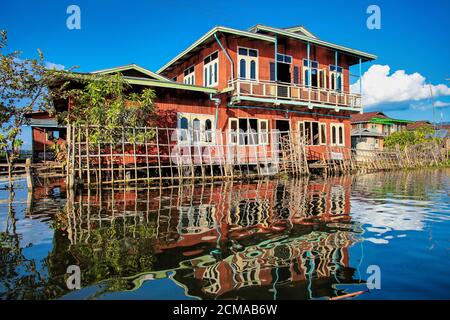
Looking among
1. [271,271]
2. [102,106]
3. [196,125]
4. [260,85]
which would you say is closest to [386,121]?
[260,85]

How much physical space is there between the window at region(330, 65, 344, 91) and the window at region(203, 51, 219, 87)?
873cm

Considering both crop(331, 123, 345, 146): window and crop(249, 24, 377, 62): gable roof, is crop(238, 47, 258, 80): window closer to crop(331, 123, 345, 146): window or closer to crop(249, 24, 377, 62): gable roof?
crop(249, 24, 377, 62): gable roof

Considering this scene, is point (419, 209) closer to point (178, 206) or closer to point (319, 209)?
point (319, 209)

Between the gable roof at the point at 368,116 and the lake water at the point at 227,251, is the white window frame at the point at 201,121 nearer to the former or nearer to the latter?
the lake water at the point at 227,251

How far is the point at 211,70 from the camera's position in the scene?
63.7ft

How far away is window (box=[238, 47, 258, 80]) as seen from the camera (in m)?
18.5

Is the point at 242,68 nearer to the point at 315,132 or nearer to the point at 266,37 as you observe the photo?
the point at 266,37

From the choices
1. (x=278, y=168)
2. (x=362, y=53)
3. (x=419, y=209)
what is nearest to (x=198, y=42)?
(x=278, y=168)

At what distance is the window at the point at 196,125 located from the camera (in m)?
15.9

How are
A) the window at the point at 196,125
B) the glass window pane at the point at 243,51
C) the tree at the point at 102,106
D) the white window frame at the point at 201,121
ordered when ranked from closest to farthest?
the tree at the point at 102,106, the window at the point at 196,125, the white window frame at the point at 201,121, the glass window pane at the point at 243,51

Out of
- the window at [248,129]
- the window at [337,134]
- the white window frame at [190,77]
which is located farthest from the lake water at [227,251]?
the white window frame at [190,77]

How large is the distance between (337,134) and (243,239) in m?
19.4

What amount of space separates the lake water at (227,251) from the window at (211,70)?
1258 centimetres

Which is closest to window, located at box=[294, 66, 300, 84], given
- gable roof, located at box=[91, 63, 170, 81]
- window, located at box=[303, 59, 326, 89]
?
window, located at box=[303, 59, 326, 89]
